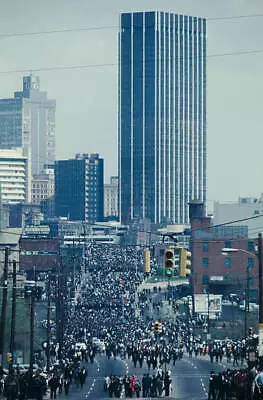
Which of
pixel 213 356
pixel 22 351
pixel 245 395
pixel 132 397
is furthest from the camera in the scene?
pixel 213 356

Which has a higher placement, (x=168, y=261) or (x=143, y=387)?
Answer: (x=168, y=261)

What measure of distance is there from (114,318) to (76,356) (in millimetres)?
63618

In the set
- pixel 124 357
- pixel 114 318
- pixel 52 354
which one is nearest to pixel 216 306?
pixel 114 318

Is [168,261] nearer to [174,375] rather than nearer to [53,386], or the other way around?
[53,386]

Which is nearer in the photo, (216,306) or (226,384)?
(226,384)

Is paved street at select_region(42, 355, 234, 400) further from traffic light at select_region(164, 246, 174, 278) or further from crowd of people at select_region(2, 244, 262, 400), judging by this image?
traffic light at select_region(164, 246, 174, 278)

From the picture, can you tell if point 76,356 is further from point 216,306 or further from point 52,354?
point 216,306

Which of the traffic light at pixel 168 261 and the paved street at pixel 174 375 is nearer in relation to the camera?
the traffic light at pixel 168 261

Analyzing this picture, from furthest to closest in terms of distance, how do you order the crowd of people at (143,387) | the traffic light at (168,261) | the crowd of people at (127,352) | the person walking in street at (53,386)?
1. the crowd of people at (143,387)
2. the person walking in street at (53,386)
3. the crowd of people at (127,352)
4. the traffic light at (168,261)

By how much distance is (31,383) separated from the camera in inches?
3002

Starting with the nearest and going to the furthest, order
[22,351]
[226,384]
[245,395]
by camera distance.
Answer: [245,395] → [226,384] → [22,351]

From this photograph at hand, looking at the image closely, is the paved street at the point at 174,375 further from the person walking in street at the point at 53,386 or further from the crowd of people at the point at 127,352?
the crowd of people at the point at 127,352

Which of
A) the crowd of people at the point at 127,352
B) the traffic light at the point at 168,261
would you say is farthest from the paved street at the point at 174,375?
the traffic light at the point at 168,261

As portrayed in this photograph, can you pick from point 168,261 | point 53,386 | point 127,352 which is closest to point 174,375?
point 53,386
